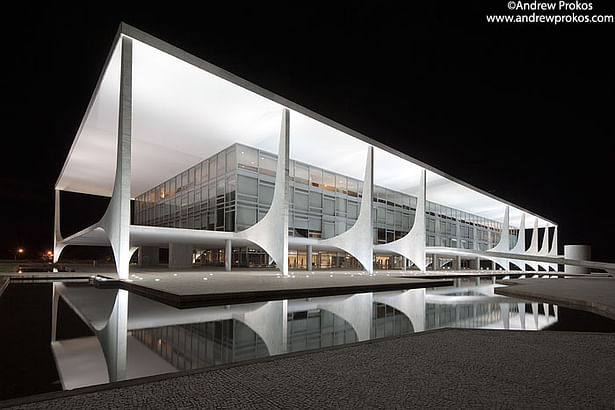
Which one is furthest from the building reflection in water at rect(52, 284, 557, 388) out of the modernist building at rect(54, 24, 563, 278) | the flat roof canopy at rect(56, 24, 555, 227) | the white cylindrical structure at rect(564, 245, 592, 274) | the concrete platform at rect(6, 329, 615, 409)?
the white cylindrical structure at rect(564, 245, 592, 274)

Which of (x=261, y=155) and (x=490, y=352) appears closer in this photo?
(x=490, y=352)

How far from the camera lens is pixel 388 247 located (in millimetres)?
27328

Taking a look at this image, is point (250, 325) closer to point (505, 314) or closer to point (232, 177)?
point (505, 314)

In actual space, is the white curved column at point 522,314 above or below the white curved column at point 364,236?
below

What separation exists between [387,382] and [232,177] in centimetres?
2157

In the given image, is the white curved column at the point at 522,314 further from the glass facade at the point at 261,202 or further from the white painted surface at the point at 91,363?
the glass facade at the point at 261,202

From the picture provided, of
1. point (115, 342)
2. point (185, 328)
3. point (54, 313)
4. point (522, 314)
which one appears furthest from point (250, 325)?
point (522, 314)

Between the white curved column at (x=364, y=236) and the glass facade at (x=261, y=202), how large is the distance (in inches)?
174

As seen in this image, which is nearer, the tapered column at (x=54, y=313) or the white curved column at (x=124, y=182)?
the tapered column at (x=54, y=313)

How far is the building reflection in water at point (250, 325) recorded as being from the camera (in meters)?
4.12

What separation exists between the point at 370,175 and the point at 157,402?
22141mm

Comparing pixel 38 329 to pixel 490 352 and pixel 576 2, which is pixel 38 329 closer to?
pixel 490 352

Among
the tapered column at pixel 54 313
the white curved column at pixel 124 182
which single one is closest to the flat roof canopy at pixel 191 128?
the white curved column at pixel 124 182

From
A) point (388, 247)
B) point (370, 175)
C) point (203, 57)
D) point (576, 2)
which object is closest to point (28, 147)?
point (203, 57)
